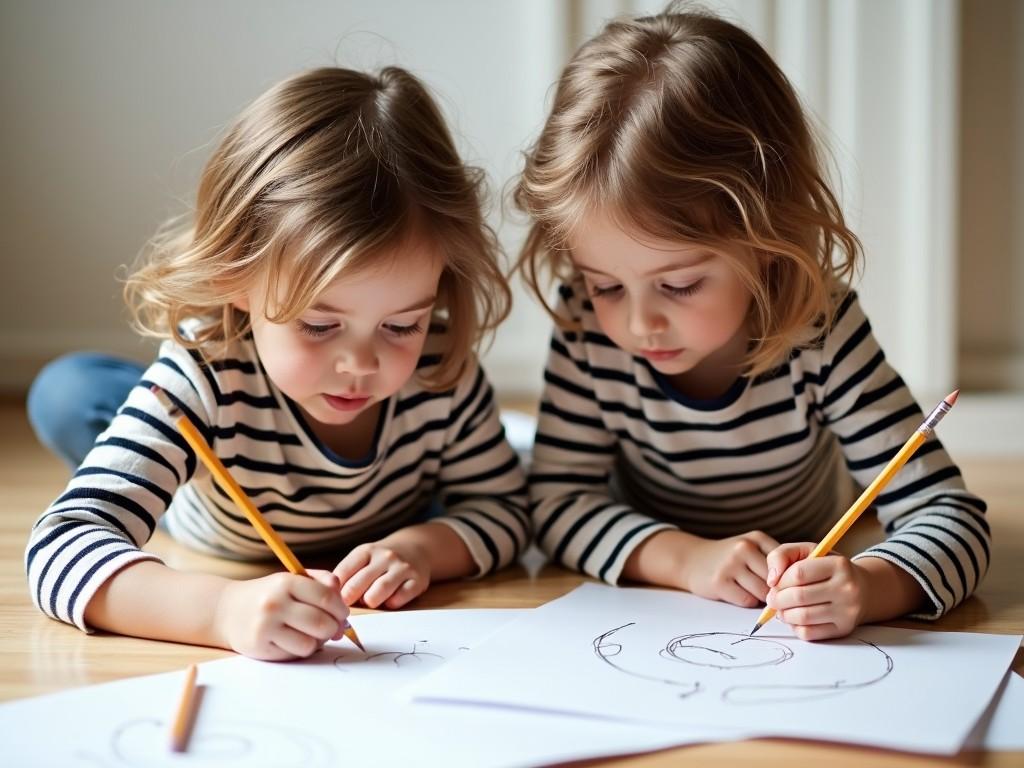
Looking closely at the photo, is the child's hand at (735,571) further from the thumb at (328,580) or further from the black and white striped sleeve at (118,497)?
the black and white striped sleeve at (118,497)

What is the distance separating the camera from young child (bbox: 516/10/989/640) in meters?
0.80

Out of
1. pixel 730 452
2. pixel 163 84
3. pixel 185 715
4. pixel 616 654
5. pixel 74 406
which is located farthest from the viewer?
pixel 163 84

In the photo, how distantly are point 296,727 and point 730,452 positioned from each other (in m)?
0.46

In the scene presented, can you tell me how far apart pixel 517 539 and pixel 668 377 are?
0.57ft

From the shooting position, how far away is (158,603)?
2.45ft

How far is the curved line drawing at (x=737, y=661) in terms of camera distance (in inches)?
25.4

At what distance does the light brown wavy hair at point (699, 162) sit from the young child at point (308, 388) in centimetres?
8

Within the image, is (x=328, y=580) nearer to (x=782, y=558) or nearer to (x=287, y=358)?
(x=287, y=358)

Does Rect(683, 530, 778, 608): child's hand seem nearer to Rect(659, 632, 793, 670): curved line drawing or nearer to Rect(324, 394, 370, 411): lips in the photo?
Rect(659, 632, 793, 670): curved line drawing

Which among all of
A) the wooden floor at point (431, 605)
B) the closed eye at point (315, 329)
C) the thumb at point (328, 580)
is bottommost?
the wooden floor at point (431, 605)

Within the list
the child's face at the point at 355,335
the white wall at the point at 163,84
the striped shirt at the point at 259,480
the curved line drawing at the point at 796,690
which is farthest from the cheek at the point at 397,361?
the white wall at the point at 163,84

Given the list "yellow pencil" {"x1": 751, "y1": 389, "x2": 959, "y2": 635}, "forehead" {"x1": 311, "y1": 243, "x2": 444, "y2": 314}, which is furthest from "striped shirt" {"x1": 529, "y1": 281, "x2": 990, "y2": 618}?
"forehead" {"x1": 311, "y1": 243, "x2": 444, "y2": 314}

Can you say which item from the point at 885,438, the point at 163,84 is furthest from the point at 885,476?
the point at 163,84

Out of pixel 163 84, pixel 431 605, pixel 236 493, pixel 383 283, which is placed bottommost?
pixel 431 605
